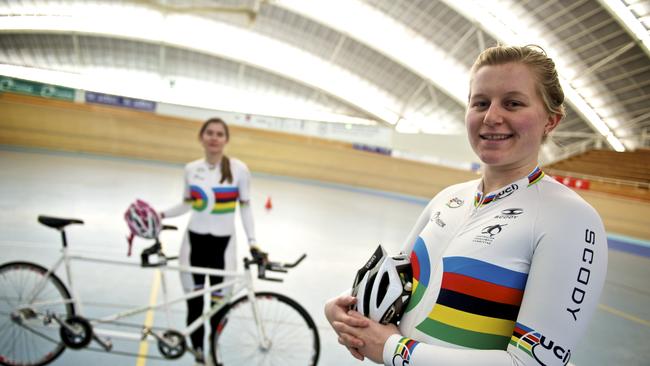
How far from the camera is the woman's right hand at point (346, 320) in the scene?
1.17 meters

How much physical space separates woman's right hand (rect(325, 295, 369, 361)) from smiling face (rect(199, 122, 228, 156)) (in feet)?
7.55

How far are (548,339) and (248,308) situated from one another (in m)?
2.26

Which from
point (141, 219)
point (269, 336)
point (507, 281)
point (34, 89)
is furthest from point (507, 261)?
point (34, 89)

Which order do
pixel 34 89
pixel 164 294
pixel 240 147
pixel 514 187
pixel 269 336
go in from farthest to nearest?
pixel 240 147 → pixel 34 89 → pixel 269 336 → pixel 164 294 → pixel 514 187

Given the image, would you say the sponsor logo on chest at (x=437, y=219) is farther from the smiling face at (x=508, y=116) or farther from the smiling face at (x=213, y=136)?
the smiling face at (x=213, y=136)

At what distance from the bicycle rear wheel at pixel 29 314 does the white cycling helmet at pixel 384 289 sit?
7.94 ft

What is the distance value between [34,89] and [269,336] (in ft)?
56.8

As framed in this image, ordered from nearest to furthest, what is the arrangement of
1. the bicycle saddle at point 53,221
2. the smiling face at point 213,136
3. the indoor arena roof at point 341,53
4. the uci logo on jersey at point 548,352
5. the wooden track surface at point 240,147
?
1. the uci logo on jersey at point 548,352
2. the bicycle saddle at point 53,221
3. the smiling face at point 213,136
4. the wooden track surface at point 240,147
5. the indoor arena roof at point 341,53

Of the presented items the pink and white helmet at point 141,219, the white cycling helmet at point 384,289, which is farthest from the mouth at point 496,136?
the pink and white helmet at point 141,219

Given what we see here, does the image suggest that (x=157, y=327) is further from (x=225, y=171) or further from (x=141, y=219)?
(x=225, y=171)

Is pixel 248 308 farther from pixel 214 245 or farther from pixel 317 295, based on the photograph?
pixel 317 295

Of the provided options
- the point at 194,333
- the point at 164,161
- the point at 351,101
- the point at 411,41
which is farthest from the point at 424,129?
the point at 194,333

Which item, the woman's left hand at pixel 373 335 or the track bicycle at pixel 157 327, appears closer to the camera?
Result: the woman's left hand at pixel 373 335

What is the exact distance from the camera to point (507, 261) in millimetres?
1017
